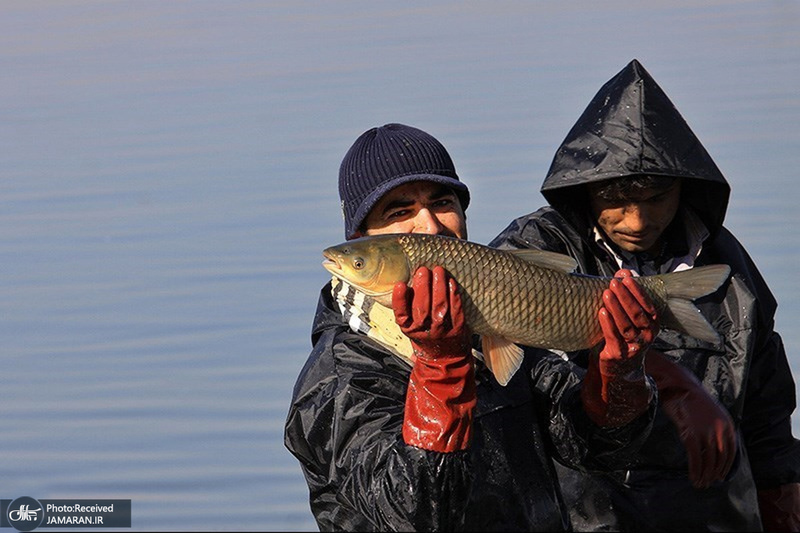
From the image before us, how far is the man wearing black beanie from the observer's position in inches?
180

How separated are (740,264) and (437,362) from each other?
6.27ft

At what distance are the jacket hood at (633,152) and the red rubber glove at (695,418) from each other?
771 millimetres

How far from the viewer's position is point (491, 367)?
4.89 metres

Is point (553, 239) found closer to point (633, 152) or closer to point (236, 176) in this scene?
point (633, 152)

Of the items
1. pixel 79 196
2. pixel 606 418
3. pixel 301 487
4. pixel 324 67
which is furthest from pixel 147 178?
pixel 606 418

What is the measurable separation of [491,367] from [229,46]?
1526cm

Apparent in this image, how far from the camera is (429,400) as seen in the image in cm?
456

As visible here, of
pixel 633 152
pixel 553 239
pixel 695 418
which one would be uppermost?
pixel 633 152

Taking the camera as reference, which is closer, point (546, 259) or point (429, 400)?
point (429, 400)

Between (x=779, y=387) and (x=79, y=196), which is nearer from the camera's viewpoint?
(x=779, y=387)

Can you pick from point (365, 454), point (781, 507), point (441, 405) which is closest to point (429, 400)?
point (441, 405)

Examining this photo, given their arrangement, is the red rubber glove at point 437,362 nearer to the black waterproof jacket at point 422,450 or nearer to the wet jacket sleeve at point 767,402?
the black waterproof jacket at point 422,450

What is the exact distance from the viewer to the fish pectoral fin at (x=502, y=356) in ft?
15.9

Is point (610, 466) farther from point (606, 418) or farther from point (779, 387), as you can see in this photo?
point (779, 387)
